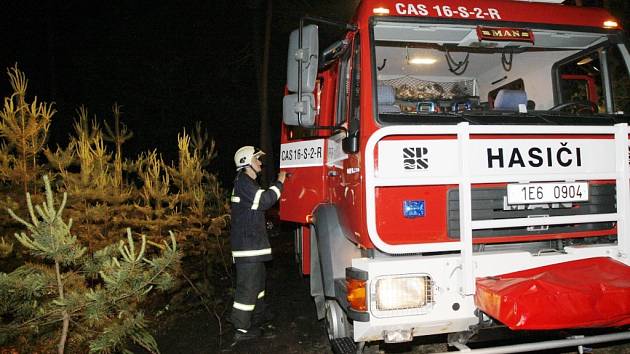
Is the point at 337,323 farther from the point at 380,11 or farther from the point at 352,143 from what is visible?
the point at 380,11

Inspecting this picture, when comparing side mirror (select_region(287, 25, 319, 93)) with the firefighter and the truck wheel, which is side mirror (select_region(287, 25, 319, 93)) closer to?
the firefighter

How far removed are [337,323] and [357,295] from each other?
1.00 m

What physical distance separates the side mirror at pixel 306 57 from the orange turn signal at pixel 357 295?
1.45 metres

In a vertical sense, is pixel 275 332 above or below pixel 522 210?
below

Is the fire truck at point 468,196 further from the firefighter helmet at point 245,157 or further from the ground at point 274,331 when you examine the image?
the firefighter helmet at point 245,157

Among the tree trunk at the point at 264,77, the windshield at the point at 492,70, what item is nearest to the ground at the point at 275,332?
the windshield at the point at 492,70

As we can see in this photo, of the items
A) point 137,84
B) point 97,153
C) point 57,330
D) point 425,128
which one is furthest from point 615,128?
point 137,84

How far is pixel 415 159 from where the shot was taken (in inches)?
118

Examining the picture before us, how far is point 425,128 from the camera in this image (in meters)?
2.90

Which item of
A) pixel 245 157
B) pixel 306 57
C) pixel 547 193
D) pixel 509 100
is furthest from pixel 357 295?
pixel 245 157

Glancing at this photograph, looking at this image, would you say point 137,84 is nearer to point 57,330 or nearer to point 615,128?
point 57,330

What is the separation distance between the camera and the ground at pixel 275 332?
15.2 feet

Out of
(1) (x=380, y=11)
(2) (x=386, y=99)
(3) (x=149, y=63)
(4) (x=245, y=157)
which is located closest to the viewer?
(1) (x=380, y=11)

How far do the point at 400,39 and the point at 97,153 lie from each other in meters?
4.32
